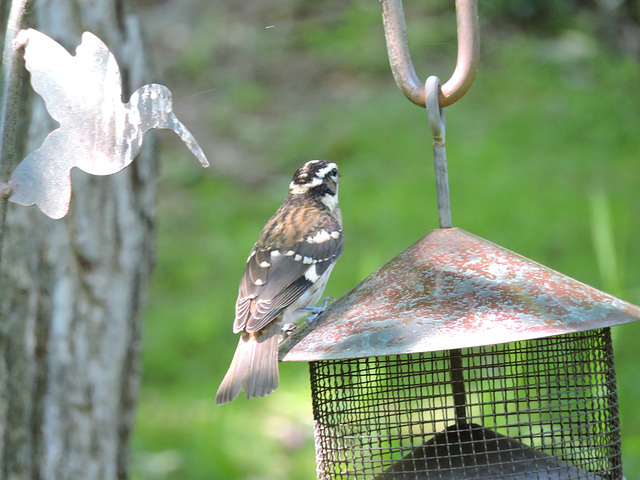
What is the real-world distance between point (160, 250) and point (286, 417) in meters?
2.78

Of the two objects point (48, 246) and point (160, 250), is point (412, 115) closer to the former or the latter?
point (160, 250)

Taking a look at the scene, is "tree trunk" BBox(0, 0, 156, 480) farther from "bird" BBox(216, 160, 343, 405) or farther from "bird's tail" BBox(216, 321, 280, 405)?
"bird's tail" BBox(216, 321, 280, 405)

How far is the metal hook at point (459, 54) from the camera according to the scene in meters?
2.62

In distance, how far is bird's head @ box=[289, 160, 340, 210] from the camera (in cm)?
405

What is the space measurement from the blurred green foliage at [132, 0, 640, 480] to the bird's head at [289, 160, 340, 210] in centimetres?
147

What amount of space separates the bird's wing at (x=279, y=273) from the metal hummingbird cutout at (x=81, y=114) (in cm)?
130

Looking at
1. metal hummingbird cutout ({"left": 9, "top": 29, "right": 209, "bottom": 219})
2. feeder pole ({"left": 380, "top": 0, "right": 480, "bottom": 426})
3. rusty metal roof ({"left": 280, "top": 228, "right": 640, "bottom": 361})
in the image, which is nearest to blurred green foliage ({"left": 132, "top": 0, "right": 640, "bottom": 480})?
rusty metal roof ({"left": 280, "top": 228, "right": 640, "bottom": 361})

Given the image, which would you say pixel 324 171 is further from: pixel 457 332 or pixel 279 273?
pixel 457 332

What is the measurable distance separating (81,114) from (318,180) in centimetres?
197

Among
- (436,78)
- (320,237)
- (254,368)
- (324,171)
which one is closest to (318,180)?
(324,171)

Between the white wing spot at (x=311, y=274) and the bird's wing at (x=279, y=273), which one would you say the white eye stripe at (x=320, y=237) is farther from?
the white wing spot at (x=311, y=274)

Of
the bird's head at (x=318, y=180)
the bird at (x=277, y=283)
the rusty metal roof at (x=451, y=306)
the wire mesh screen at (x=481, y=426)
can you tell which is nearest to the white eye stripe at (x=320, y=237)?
the bird at (x=277, y=283)

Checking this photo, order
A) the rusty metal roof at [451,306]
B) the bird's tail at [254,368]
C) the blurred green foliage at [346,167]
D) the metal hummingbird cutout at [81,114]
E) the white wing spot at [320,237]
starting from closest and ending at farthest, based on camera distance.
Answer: the metal hummingbird cutout at [81,114] < the rusty metal roof at [451,306] < the bird's tail at [254,368] < the white wing spot at [320,237] < the blurred green foliage at [346,167]

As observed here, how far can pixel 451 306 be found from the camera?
250 cm
